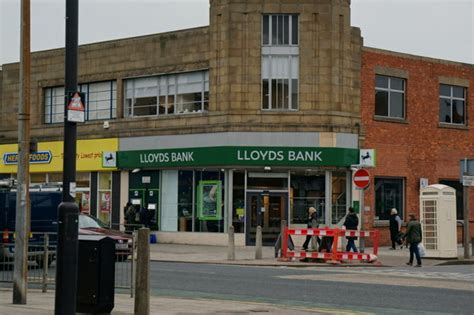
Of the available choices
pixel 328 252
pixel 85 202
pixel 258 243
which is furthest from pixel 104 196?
pixel 328 252

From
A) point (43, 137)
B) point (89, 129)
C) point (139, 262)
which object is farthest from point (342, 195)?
point (139, 262)

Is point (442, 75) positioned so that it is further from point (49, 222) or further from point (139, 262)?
point (139, 262)

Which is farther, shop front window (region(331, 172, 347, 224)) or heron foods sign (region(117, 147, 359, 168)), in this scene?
shop front window (region(331, 172, 347, 224))

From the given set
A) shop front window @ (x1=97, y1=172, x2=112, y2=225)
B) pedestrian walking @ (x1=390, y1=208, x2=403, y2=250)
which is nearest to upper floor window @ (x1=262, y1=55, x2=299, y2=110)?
pedestrian walking @ (x1=390, y1=208, x2=403, y2=250)

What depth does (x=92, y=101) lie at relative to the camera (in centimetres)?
4197

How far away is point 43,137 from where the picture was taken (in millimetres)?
43344

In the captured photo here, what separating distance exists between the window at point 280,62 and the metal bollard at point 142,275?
2430 centimetres

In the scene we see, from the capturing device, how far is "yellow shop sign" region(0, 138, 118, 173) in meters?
39.9

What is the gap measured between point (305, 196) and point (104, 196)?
1027 centimetres

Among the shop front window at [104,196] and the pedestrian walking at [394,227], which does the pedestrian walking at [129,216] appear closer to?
the shop front window at [104,196]

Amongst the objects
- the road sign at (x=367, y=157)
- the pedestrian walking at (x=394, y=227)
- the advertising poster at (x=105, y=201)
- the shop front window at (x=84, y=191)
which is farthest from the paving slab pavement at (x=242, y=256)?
the shop front window at (x=84, y=191)

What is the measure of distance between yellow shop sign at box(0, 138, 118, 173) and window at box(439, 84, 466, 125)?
15.5 meters

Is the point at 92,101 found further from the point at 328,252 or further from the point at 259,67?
the point at 328,252

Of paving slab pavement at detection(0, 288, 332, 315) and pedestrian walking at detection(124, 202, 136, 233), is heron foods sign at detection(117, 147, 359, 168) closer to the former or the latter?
pedestrian walking at detection(124, 202, 136, 233)
